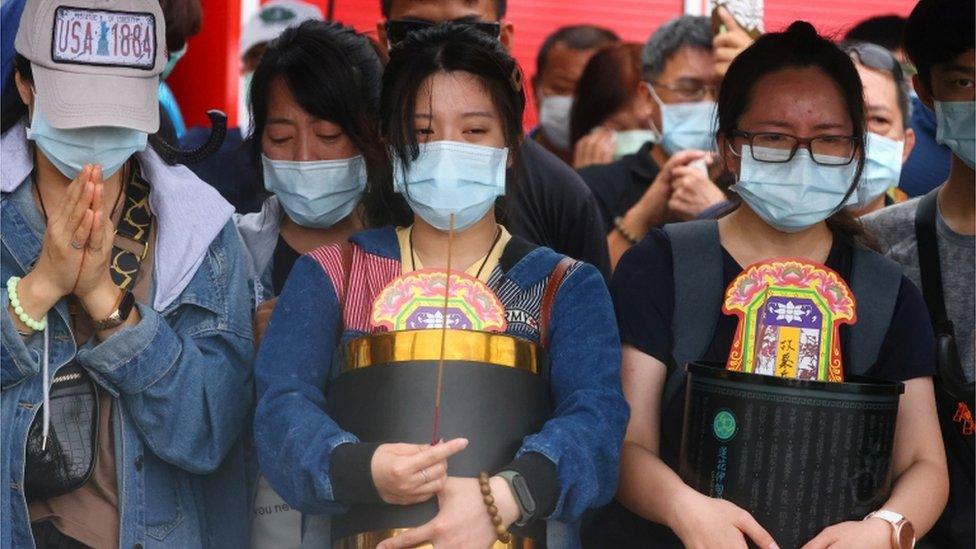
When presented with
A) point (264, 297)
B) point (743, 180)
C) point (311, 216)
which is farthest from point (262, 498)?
point (743, 180)

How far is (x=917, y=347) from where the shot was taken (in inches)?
114

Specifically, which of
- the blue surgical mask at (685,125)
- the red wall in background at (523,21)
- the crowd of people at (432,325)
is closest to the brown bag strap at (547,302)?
the crowd of people at (432,325)

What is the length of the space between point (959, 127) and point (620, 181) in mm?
2063

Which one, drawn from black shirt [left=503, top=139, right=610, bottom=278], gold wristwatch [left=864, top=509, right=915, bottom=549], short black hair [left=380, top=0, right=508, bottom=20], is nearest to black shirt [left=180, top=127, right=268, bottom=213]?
short black hair [left=380, top=0, right=508, bottom=20]

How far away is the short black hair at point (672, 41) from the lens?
543 cm

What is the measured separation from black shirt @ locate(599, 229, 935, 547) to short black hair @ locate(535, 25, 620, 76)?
13.1ft

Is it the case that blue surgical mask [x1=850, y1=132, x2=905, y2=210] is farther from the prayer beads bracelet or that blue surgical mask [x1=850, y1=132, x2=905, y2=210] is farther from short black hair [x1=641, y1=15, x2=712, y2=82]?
the prayer beads bracelet

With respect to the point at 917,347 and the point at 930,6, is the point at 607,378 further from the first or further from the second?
the point at 930,6

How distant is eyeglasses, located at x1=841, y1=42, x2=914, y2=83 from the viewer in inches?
175

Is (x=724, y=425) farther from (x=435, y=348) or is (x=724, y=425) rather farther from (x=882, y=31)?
(x=882, y=31)

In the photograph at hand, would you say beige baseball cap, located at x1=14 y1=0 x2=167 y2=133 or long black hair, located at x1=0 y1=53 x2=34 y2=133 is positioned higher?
beige baseball cap, located at x1=14 y1=0 x2=167 y2=133

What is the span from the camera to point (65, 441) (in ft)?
9.37

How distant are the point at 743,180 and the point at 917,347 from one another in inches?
18.7

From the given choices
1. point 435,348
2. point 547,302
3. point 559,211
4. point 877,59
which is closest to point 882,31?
point 877,59
